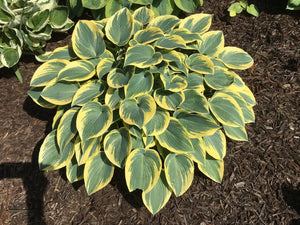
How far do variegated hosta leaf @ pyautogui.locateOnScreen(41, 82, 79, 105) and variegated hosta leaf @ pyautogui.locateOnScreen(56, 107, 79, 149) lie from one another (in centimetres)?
10

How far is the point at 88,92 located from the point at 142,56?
1.72 feet

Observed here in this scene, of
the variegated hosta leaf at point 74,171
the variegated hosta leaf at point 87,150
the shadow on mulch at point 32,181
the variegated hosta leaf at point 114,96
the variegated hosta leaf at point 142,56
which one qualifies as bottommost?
the shadow on mulch at point 32,181

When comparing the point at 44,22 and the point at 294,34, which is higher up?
the point at 294,34

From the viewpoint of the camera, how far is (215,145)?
256cm

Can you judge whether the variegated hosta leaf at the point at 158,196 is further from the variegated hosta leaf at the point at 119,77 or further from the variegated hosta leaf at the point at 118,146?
the variegated hosta leaf at the point at 119,77

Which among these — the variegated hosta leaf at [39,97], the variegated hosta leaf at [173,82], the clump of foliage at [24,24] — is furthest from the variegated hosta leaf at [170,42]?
the clump of foliage at [24,24]

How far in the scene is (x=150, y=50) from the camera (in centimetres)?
247

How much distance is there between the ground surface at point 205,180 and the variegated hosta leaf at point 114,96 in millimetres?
730

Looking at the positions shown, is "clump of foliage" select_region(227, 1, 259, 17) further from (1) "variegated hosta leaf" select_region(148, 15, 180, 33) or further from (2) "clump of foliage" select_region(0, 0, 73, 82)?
(2) "clump of foliage" select_region(0, 0, 73, 82)

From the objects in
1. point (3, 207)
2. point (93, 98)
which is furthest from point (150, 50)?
point (3, 207)

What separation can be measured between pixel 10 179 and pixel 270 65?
115 inches

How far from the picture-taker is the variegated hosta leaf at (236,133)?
103 inches

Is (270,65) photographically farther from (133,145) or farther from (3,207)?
(3,207)

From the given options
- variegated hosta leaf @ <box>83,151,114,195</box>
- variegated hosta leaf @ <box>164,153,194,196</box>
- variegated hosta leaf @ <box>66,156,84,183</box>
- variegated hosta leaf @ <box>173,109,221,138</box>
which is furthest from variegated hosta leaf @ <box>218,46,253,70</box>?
variegated hosta leaf @ <box>66,156,84,183</box>
